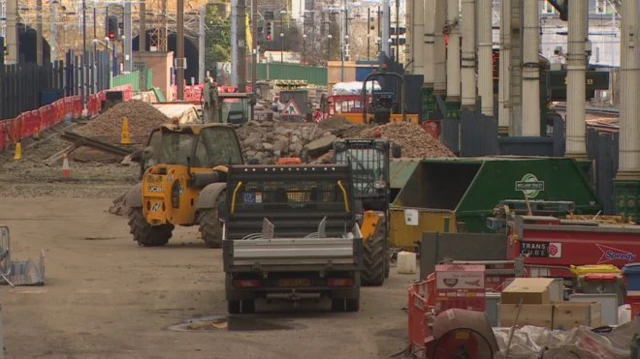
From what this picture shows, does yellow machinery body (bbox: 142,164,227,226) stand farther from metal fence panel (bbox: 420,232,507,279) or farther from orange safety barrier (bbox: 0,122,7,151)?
orange safety barrier (bbox: 0,122,7,151)

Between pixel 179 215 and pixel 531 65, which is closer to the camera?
pixel 179 215

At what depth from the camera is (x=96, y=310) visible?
21922mm

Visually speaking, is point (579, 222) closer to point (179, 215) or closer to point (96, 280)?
point (96, 280)

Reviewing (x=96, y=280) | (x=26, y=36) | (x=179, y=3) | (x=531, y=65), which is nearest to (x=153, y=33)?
(x=26, y=36)

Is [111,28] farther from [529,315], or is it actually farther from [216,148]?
[529,315]

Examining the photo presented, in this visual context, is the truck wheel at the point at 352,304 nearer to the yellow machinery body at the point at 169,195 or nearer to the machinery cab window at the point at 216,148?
the yellow machinery body at the point at 169,195

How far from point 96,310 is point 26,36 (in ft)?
380

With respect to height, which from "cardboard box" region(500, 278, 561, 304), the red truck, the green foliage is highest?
the green foliage

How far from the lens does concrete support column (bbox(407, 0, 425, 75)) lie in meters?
74.8

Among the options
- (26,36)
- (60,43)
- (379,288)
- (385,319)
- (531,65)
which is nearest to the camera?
(385,319)

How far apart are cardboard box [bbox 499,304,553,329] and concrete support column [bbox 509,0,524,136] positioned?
2713 cm

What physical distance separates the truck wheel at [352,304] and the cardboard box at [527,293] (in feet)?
15.2

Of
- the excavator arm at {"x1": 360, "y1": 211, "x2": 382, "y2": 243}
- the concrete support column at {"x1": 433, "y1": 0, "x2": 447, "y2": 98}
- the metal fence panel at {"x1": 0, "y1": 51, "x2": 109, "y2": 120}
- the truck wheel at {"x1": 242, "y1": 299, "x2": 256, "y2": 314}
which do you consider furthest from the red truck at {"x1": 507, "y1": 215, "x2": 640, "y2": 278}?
the concrete support column at {"x1": 433, "y1": 0, "x2": 447, "y2": 98}

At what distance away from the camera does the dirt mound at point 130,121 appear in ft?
197
